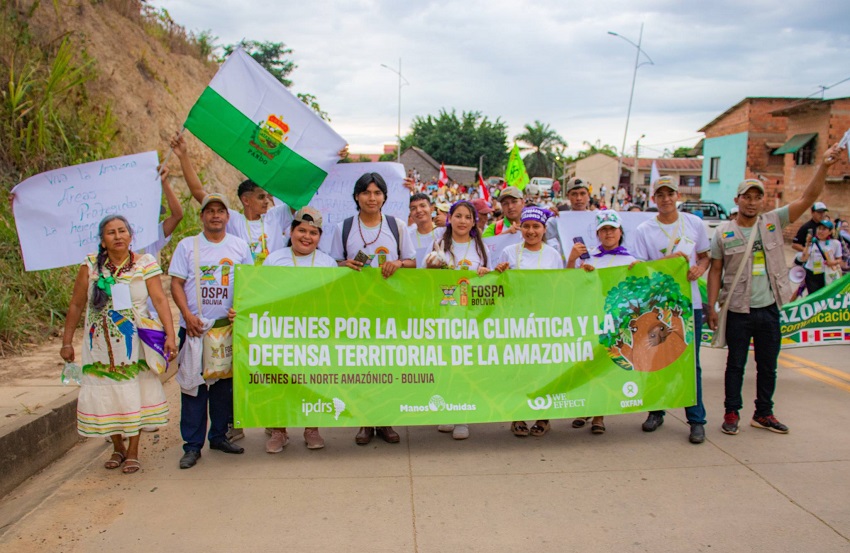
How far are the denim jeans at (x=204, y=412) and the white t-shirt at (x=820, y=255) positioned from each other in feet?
26.4

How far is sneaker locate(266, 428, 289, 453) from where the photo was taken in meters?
4.95

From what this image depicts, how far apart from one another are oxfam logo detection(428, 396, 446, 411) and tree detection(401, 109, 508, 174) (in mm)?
75898

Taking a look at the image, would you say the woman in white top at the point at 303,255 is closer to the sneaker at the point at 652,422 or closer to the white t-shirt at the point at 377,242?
the white t-shirt at the point at 377,242

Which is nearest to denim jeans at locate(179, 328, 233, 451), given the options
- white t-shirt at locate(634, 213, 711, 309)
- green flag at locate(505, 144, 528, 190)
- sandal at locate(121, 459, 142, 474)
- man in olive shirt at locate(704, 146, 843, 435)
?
sandal at locate(121, 459, 142, 474)

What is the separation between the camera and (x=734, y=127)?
33.5 meters

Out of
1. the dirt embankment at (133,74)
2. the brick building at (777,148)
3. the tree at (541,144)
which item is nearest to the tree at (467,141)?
the tree at (541,144)

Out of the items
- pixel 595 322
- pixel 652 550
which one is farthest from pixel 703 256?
pixel 652 550

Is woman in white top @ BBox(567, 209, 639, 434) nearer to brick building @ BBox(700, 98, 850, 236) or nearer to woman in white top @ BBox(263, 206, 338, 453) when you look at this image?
woman in white top @ BBox(263, 206, 338, 453)

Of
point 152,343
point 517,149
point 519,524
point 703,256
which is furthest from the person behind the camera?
point 517,149

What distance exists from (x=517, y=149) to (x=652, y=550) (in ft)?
34.9

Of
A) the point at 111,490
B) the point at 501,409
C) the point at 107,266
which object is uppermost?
the point at 107,266

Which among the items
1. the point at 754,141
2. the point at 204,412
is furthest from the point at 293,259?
the point at 754,141

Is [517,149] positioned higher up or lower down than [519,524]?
higher up

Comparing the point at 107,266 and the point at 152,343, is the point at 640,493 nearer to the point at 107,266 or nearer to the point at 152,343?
the point at 152,343
